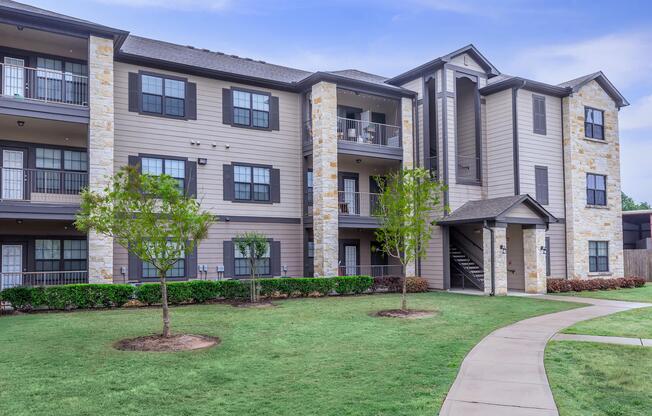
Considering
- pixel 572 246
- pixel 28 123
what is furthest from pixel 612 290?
pixel 28 123

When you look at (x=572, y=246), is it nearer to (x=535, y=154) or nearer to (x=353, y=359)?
(x=535, y=154)

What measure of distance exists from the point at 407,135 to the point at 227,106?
826 centimetres

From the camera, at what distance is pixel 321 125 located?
70.4 ft

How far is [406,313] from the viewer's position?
14.5 m

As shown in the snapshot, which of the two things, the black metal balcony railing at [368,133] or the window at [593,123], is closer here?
the black metal balcony railing at [368,133]

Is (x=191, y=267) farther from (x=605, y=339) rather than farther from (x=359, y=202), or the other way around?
(x=605, y=339)

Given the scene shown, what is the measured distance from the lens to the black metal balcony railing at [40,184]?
1711cm

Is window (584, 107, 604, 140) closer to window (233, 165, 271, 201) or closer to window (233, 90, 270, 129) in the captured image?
window (233, 90, 270, 129)

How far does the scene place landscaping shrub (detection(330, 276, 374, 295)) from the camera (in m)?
20.3

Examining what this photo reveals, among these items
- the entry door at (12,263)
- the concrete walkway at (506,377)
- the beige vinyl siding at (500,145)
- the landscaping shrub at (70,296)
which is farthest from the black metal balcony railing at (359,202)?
the entry door at (12,263)

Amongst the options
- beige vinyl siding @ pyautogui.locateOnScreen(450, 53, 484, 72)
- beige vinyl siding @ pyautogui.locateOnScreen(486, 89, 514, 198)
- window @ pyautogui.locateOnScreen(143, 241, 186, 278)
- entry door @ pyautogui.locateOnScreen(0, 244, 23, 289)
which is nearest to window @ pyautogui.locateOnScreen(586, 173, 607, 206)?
beige vinyl siding @ pyautogui.locateOnScreen(486, 89, 514, 198)

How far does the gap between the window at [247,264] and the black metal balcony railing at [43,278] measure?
5597 mm

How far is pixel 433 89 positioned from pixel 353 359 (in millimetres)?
18617

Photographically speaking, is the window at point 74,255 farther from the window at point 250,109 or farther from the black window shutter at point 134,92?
the window at point 250,109
